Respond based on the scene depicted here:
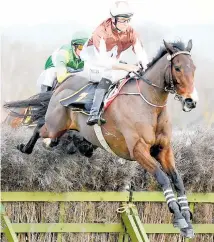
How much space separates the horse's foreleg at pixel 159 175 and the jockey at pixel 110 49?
1.92 feet

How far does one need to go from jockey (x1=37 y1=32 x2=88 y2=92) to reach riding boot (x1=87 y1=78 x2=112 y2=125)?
40.4 inches

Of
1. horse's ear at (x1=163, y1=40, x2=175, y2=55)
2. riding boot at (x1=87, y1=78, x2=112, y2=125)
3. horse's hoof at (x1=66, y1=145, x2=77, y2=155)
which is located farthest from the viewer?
horse's hoof at (x1=66, y1=145, x2=77, y2=155)

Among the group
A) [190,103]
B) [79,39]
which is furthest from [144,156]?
[79,39]

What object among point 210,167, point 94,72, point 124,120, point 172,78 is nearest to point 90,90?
point 94,72

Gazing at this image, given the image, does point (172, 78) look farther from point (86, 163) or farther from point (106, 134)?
point (86, 163)

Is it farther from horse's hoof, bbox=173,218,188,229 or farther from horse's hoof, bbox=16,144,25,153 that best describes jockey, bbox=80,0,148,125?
horse's hoof, bbox=173,218,188,229

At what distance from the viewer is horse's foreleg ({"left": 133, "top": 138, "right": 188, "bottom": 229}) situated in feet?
20.7

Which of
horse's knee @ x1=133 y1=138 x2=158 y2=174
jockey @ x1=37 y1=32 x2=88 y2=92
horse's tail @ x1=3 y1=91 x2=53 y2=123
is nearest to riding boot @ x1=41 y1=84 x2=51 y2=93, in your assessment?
jockey @ x1=37 y1=32 x2=88 y2=92

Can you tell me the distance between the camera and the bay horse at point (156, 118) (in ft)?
20.9

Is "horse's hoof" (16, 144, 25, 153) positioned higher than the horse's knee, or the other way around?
"horse's hoof" (16, 144, 25, 153)

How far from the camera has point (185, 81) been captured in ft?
20.9

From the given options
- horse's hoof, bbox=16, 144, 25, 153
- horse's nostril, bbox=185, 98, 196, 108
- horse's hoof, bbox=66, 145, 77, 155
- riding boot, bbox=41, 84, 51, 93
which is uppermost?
riding boot, bbox=41, 84, 51, 93

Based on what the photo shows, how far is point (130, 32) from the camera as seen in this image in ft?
23.6

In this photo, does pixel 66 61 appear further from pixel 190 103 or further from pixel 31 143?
pixel 190 103
